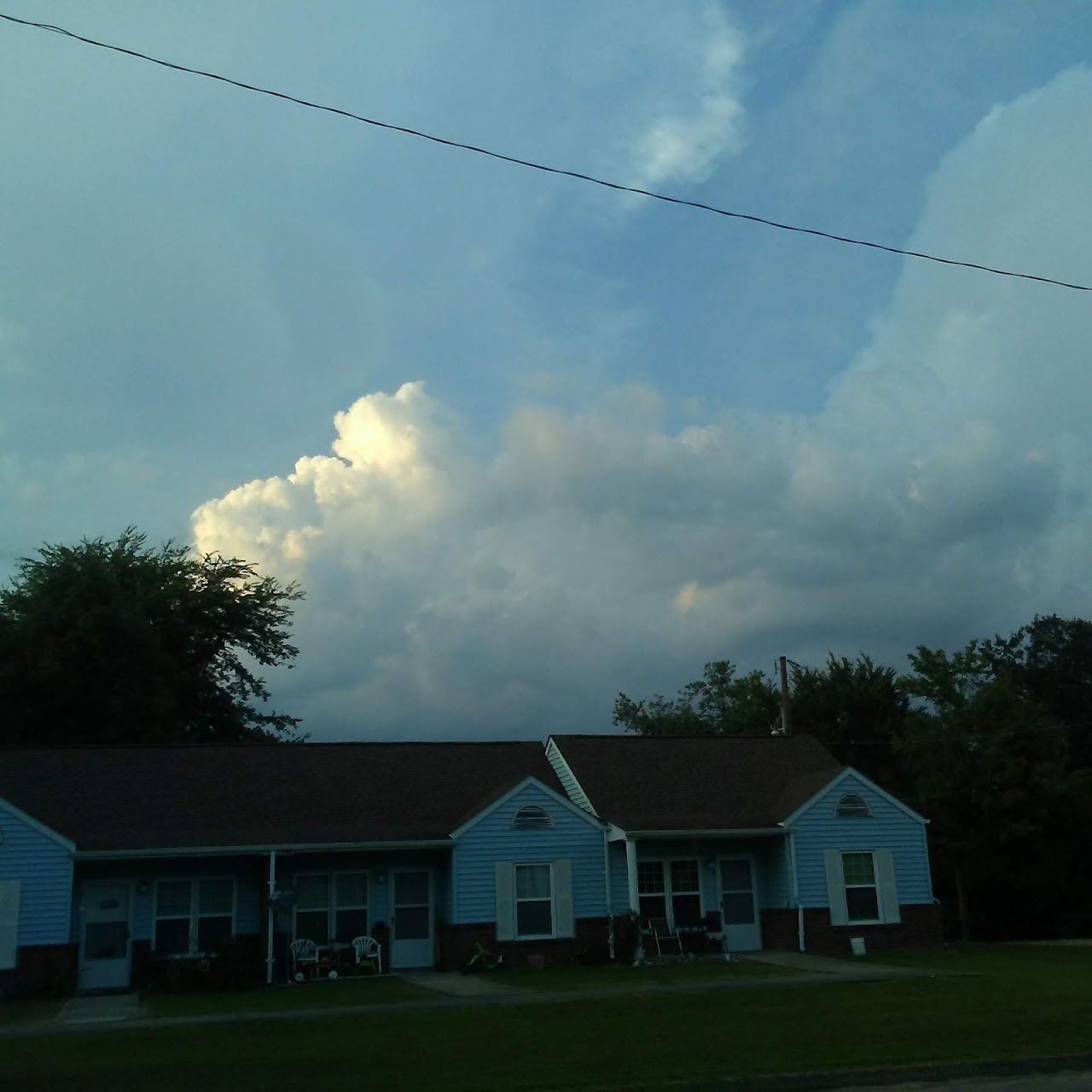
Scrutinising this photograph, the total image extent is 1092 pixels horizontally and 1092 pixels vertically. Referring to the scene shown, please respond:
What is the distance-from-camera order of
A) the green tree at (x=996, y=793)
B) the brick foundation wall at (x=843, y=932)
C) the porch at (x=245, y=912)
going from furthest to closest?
the green tree at (x=996, y=793) → the brick foundation wall at (x=843, y=932) → the porch at (x=245, y=912)

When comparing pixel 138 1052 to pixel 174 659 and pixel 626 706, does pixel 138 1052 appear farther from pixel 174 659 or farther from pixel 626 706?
pixel 626 706

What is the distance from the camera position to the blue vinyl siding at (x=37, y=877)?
869 inches

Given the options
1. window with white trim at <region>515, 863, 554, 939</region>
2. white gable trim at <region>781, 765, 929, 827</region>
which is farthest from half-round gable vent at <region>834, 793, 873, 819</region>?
window with white trim at <region>515, 863, 554, 939</region>

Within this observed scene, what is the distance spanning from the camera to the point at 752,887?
27.2m

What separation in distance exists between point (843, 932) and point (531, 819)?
756cm

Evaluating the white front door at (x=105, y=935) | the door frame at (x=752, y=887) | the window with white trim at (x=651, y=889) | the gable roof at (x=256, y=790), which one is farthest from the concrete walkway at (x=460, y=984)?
the door frame at (x=752, y=887)

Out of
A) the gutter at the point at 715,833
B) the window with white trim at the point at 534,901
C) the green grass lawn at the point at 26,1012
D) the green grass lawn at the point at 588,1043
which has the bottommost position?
the green grass lawn at the point at 26,1012

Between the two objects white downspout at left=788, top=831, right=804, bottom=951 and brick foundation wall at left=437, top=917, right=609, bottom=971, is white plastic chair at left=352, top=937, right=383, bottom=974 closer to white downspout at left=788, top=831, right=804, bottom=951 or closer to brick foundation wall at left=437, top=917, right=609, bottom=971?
brick foundation wall at left=437, top=917, right=609, bottom=971

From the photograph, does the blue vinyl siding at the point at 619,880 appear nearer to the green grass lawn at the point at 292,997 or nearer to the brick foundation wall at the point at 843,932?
the brick foundation wall at the point at 843,932

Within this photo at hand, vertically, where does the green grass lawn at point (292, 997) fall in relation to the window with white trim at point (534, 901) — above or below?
below

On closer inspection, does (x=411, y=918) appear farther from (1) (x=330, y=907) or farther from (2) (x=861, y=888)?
(2) (x=861, y=888)

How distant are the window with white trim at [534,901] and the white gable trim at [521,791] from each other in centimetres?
135

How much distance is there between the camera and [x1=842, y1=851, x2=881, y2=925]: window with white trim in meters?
26.6

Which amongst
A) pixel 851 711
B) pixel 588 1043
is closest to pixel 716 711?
pixel 851 711
